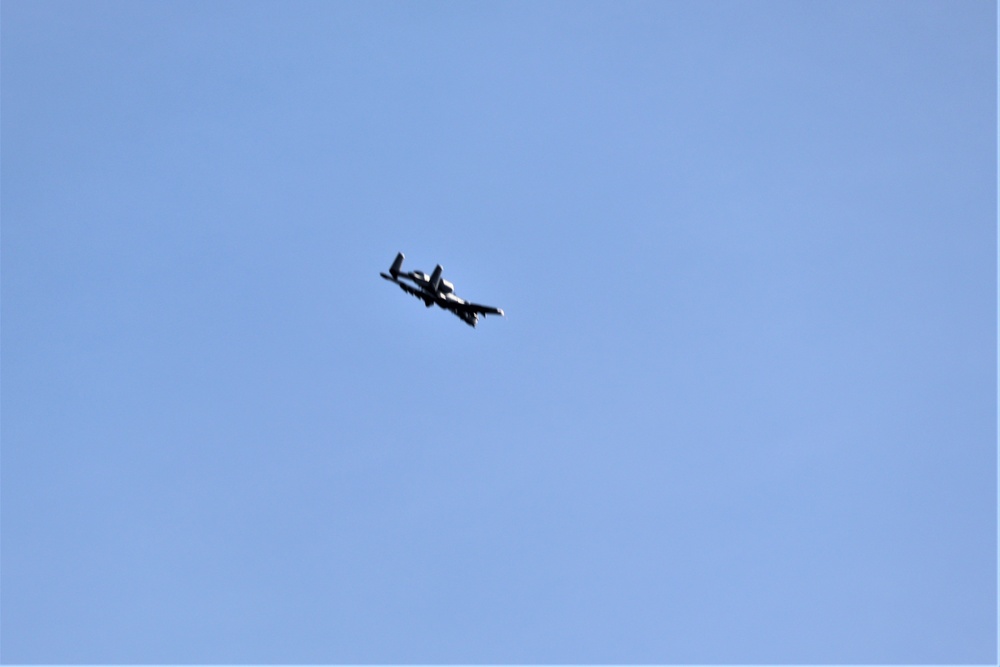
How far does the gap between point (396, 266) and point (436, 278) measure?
196 inches

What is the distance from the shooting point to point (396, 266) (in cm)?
19900

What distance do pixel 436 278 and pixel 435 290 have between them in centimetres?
132

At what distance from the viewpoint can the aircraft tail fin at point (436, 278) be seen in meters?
197

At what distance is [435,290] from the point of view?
197 metres

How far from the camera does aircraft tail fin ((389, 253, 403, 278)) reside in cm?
19862

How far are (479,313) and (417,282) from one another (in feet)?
24.5

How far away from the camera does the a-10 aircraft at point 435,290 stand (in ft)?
648

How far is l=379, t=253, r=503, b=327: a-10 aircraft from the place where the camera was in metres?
198

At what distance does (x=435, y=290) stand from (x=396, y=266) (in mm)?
5221

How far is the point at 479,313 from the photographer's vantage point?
199 m

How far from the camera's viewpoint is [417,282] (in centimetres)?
19800

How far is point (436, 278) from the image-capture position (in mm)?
197000
